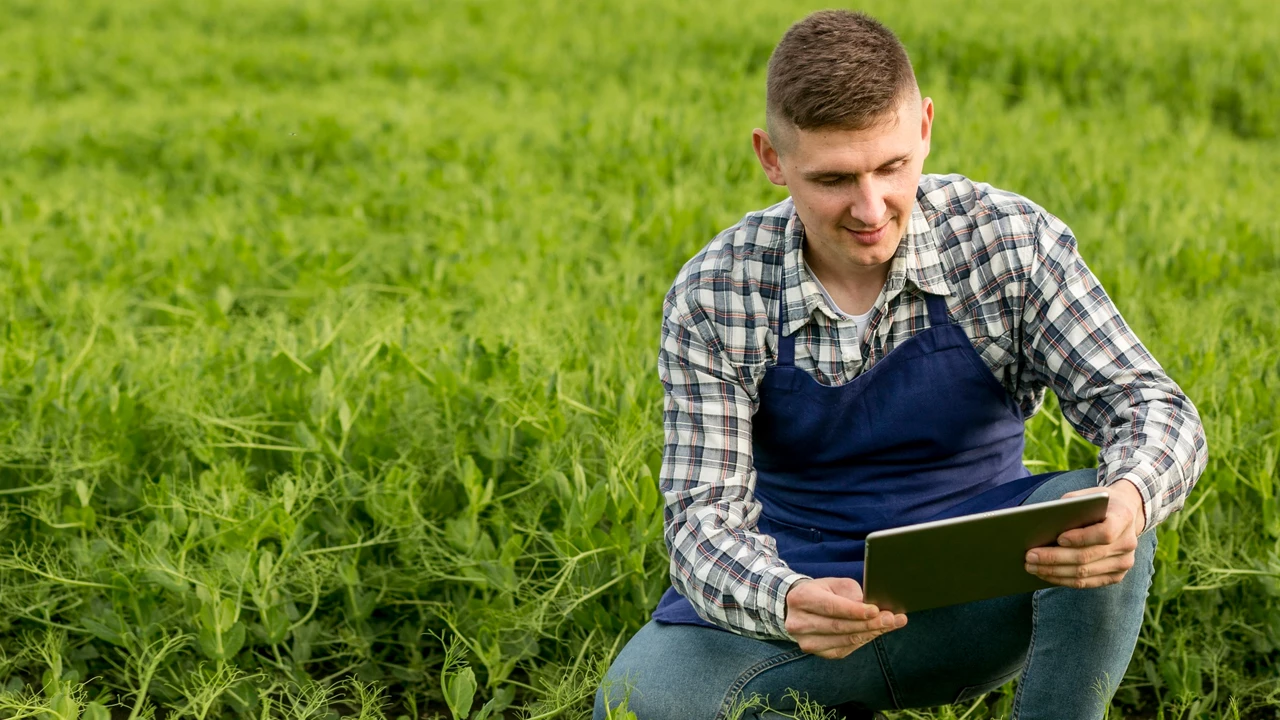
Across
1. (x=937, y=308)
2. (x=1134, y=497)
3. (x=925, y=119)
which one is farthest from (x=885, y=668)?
(x=925, y=119)

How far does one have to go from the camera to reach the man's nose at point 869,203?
85.4 inches

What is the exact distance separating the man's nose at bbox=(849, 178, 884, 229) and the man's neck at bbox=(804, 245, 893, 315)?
207 mm

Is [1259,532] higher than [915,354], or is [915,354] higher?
[915,354]

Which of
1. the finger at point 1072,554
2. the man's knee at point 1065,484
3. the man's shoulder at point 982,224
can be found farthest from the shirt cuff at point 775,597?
the man's shoulder at point 982,224

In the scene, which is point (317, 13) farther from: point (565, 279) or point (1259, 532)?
point (1259, 532)

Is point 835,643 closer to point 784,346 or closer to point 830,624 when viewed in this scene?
point 830,624

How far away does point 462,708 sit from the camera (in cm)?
230

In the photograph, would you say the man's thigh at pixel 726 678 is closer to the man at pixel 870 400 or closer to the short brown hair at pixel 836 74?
the man at pixel 870 400

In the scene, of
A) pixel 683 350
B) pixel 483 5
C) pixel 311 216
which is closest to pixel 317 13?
pixel 483 5

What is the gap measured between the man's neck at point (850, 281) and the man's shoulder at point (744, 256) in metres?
0.07

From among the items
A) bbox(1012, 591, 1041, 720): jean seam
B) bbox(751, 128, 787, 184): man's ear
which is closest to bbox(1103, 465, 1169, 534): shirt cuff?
bbox(1012, 591, 1041, 720): jean seam

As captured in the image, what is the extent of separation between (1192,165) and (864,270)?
4.63 meters

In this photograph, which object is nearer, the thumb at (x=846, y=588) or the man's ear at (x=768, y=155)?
the thumb at (x=846, y=588)

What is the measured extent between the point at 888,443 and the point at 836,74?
69cm
